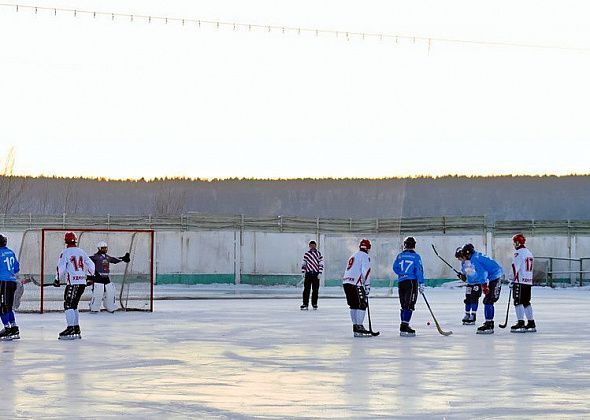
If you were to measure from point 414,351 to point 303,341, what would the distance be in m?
2.43

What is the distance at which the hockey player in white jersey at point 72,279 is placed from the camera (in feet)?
61.9

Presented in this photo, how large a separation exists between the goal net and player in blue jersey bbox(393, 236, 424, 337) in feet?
32.0

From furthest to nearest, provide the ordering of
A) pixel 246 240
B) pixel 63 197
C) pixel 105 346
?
pixel 63 197 → pixel 246 240 → pixel 105 346

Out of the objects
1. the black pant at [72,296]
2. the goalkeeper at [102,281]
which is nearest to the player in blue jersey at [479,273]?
the black pant at [72,296]

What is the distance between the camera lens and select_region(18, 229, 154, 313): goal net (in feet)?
104

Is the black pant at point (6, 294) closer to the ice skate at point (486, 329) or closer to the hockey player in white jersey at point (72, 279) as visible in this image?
the hockey player in white jersey at point (72, 279)

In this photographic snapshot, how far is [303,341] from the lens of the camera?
18.6 meters

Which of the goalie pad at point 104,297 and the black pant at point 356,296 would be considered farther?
the goalie pad at point 104,297

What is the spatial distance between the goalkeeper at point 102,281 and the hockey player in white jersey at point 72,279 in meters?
7.80

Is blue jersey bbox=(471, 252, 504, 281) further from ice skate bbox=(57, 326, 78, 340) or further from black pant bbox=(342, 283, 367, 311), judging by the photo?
ice skate bbox=(57, 326, 78, 340)

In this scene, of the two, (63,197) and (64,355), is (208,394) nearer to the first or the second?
(64,355)

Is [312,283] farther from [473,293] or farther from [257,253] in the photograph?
[257,253]

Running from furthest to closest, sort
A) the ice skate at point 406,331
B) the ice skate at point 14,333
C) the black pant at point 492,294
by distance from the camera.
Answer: the black pant at point 492,294, the ice skate at point 406,331, the ice skate at point 14,333

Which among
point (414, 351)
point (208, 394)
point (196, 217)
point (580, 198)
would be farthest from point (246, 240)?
Result: point (580, 198)
